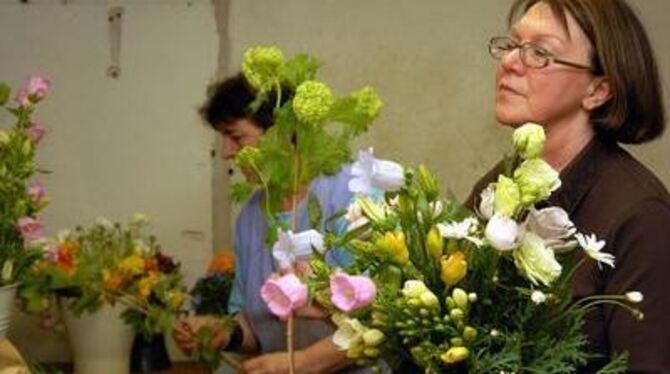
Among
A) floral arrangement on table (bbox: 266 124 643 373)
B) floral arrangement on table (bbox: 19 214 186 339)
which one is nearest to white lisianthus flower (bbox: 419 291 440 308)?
floral arrangement on table (bbox: 266 124 643 373)

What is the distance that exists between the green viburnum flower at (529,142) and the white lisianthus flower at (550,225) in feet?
0.16

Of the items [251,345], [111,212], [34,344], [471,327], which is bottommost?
[34,344]

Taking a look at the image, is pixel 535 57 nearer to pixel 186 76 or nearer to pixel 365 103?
pixel 365 103

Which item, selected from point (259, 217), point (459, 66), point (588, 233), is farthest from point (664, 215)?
point (459, 66)

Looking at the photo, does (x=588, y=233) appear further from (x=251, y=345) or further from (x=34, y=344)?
(x=34, y=344)

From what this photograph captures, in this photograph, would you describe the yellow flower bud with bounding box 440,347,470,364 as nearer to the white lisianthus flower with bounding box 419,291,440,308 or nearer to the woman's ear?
the white lisianthus flower with bounding box 419,291,440,308

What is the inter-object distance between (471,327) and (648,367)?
0.32m

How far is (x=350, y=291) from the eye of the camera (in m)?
0.68

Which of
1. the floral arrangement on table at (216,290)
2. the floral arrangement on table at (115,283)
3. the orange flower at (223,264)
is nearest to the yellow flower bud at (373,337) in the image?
the floral arrangement on table at (216,290)

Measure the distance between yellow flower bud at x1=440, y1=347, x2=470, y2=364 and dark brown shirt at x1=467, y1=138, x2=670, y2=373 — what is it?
227 millimetres

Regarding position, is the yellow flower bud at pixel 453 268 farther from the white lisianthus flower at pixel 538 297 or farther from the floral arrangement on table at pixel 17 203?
the floral arrangement on table at pixel 17 203

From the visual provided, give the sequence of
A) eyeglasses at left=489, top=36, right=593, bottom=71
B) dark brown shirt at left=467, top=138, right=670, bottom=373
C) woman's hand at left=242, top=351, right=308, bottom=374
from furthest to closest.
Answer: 1. woman's hand at left=242, top=351, right=308, bottom=374
2. eyeglasses at left=489, top=36, right=593, bottom=71
3. dark brown shirt at left=467, top=138, right=670, bottom=373

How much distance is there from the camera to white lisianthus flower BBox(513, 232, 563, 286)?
686 millimetres

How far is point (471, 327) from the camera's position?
0.71 meters
